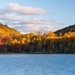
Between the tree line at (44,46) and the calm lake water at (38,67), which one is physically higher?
the tree line at (44,46)

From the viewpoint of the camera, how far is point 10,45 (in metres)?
190

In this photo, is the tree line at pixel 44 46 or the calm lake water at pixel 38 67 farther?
the tree line at pixel 44 46

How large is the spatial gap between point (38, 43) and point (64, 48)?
17428 mm

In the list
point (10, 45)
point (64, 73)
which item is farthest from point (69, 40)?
point (64, 73)

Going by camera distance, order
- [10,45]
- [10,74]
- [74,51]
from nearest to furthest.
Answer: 1. [10,74]
2. [74,51]
3. [10,45]

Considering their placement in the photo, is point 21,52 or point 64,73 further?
point 21,52

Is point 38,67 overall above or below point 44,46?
below

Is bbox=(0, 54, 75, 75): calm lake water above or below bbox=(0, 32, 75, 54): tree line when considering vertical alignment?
below

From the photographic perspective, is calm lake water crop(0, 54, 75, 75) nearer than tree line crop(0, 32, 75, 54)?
Yes

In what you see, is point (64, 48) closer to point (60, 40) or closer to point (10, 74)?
point (60, 40)

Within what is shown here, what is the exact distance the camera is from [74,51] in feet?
584

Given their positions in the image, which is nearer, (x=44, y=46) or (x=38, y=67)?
(x=38, y=67)

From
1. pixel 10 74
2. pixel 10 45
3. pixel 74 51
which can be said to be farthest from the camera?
pixel 10 45

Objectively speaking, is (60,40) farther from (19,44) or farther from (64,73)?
(64,73)
